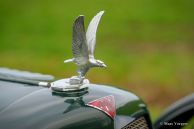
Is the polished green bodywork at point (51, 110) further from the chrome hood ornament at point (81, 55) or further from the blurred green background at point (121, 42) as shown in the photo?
the blurred green background at point (121, 42)

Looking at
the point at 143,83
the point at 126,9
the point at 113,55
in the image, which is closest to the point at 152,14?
the point at 126,9

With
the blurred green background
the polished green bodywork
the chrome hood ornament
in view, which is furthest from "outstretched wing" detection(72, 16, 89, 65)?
the blurred green background

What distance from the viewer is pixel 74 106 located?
2.43m

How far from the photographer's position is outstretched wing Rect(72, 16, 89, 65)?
2.43 metres

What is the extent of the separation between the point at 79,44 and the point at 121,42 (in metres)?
8.15

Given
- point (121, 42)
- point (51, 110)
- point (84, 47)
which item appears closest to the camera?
point (51, 110)

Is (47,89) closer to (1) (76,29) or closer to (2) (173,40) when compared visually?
(1) (76,29)

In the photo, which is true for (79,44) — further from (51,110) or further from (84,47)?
(51,110)

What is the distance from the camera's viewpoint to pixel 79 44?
2484mm

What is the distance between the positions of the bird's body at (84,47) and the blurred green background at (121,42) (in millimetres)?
3714

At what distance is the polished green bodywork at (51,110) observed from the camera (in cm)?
225

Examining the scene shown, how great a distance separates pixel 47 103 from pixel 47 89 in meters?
0.20

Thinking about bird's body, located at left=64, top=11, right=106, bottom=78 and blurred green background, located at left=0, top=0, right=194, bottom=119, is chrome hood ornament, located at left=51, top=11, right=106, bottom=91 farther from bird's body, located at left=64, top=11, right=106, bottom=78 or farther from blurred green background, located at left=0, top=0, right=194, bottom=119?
blurred green background, located at left=0, top=0, right=194, bottom=119

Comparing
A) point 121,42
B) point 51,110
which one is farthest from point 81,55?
point 121,42
